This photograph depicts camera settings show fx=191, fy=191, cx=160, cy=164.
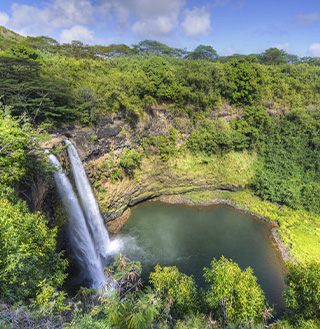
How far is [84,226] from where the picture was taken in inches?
560

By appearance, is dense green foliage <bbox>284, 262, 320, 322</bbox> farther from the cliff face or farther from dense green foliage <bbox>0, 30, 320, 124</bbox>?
dense green foliage <bbox>0, 30, 320, 124</bbox>

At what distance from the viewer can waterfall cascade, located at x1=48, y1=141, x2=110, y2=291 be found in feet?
42.8

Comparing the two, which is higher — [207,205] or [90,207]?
[90,207]

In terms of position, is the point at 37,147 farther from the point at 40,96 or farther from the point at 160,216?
the point at 160,216

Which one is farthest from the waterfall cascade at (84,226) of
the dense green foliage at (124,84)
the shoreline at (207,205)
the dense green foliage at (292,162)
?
the dense green foliage at (292,162)

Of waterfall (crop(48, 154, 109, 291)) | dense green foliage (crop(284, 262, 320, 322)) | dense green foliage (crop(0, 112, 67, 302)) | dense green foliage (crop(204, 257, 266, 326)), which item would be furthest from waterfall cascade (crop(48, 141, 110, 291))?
dense green foliage (crop(284, 262, 320, 322))

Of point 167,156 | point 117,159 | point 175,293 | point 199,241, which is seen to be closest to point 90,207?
point 117,159

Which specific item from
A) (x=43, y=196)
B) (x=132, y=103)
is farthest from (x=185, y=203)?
(x=43, y=196)

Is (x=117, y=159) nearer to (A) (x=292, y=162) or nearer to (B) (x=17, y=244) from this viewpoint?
(B) (x=17, y=244)

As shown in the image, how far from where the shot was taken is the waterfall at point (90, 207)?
14.9 metres

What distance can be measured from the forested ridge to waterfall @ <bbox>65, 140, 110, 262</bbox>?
86.8 inches

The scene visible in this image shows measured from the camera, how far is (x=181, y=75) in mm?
25750

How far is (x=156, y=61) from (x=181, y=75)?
12.5 ft

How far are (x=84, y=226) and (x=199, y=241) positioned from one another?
10298mm
